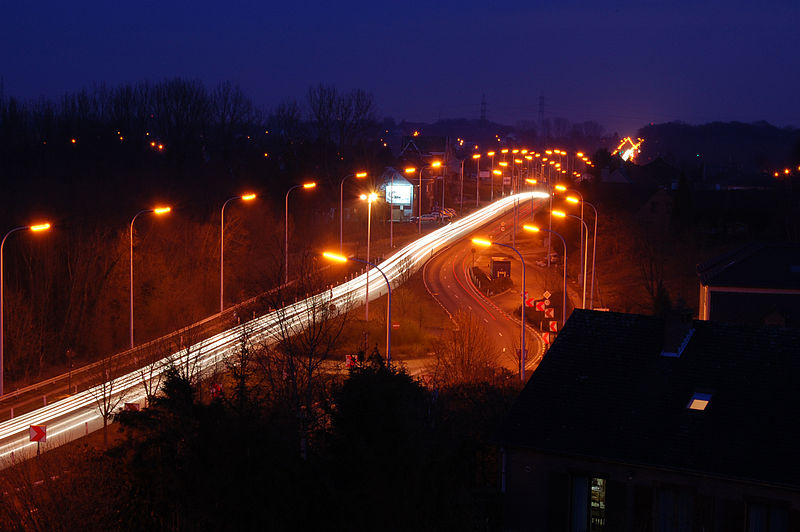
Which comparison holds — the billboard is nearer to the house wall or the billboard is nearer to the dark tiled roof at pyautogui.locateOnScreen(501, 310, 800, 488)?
the dark tiled roof at pyautogui.locateOnScreen(501, 310, 800, 488)

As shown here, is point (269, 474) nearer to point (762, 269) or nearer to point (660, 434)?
point (660, 434)

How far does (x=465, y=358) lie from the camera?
61.2 ft

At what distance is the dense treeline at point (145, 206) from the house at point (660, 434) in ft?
52.7

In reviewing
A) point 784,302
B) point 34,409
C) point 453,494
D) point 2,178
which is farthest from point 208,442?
point 2,178

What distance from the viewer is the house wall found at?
9.02 metres

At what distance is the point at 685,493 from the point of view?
9.34m

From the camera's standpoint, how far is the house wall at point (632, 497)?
9.02m

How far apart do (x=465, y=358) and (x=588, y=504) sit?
29.3 ft

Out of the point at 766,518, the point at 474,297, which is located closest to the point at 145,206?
the point at 474,297

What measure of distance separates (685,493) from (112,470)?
630 centimetres

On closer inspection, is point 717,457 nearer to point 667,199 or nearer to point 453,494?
point 453,494

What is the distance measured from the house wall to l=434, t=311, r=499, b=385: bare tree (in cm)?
674

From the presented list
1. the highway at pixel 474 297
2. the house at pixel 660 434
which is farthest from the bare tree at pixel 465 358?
the house at pixel 660 434

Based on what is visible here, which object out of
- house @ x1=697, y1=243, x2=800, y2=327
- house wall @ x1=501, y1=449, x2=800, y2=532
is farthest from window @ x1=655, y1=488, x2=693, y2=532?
house @ x1=697, y1=243, x2=800, y2=327
